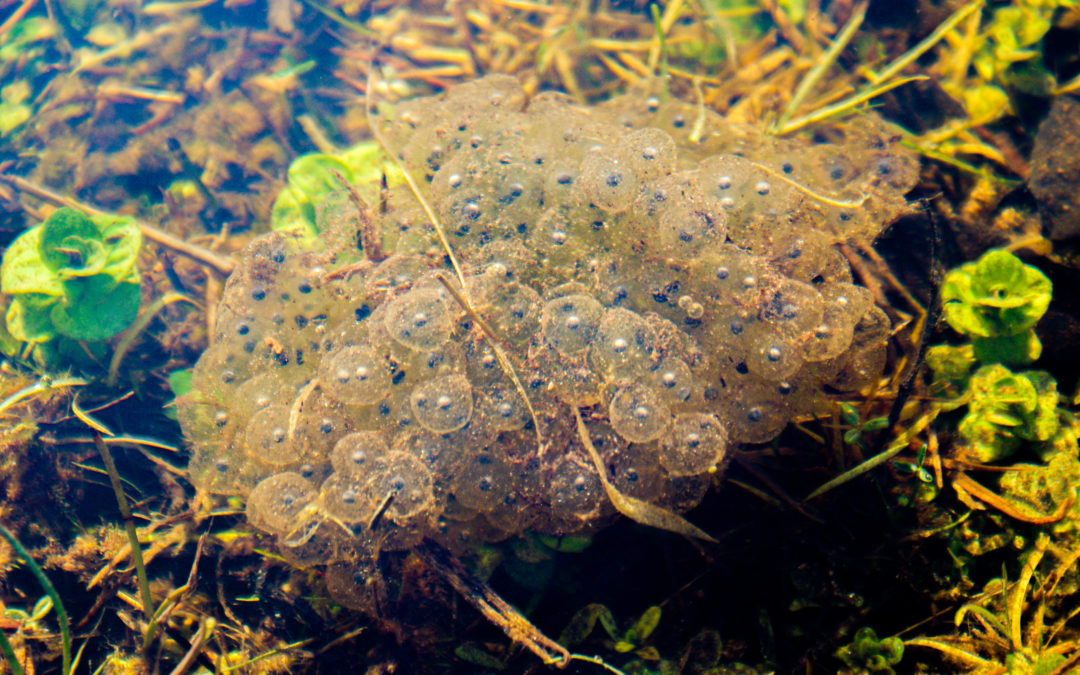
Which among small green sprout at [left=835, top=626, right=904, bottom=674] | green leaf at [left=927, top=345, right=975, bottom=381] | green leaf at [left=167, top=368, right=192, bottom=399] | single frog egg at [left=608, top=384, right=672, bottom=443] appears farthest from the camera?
green leaf at [left=167, top=368, right=192, bottom=399]

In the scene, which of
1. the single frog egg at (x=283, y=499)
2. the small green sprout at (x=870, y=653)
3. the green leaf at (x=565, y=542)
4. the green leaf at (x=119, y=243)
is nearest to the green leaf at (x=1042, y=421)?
the small green sprout at (x=870, y=653)

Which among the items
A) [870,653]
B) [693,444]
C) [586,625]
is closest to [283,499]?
[586,625]

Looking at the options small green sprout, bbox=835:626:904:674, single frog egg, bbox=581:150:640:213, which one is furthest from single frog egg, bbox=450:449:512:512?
small green sprout, bbox=835:626:904:674

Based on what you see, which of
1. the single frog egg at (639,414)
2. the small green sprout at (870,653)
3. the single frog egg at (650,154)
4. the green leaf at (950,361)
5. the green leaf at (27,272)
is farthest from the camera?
the green leaf at (27,272)

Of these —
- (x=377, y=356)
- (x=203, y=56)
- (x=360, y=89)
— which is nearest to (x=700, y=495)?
(x=377, y=356)

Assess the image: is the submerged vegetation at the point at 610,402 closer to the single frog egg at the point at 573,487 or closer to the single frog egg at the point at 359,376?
the single frog egg at the point at 573,487

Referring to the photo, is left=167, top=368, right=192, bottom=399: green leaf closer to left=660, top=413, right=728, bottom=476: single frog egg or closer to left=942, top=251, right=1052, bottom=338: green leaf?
left=660, top=413, right=728, bottom=476: single frog egg

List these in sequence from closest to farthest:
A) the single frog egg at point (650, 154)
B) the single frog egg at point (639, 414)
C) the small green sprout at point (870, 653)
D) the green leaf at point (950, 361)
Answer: the single frog egg at point (639, 414) < the small green sprout at point (870, 653) < the single frog egg at point (650, 154) < the green leaf at point (950, 361)
